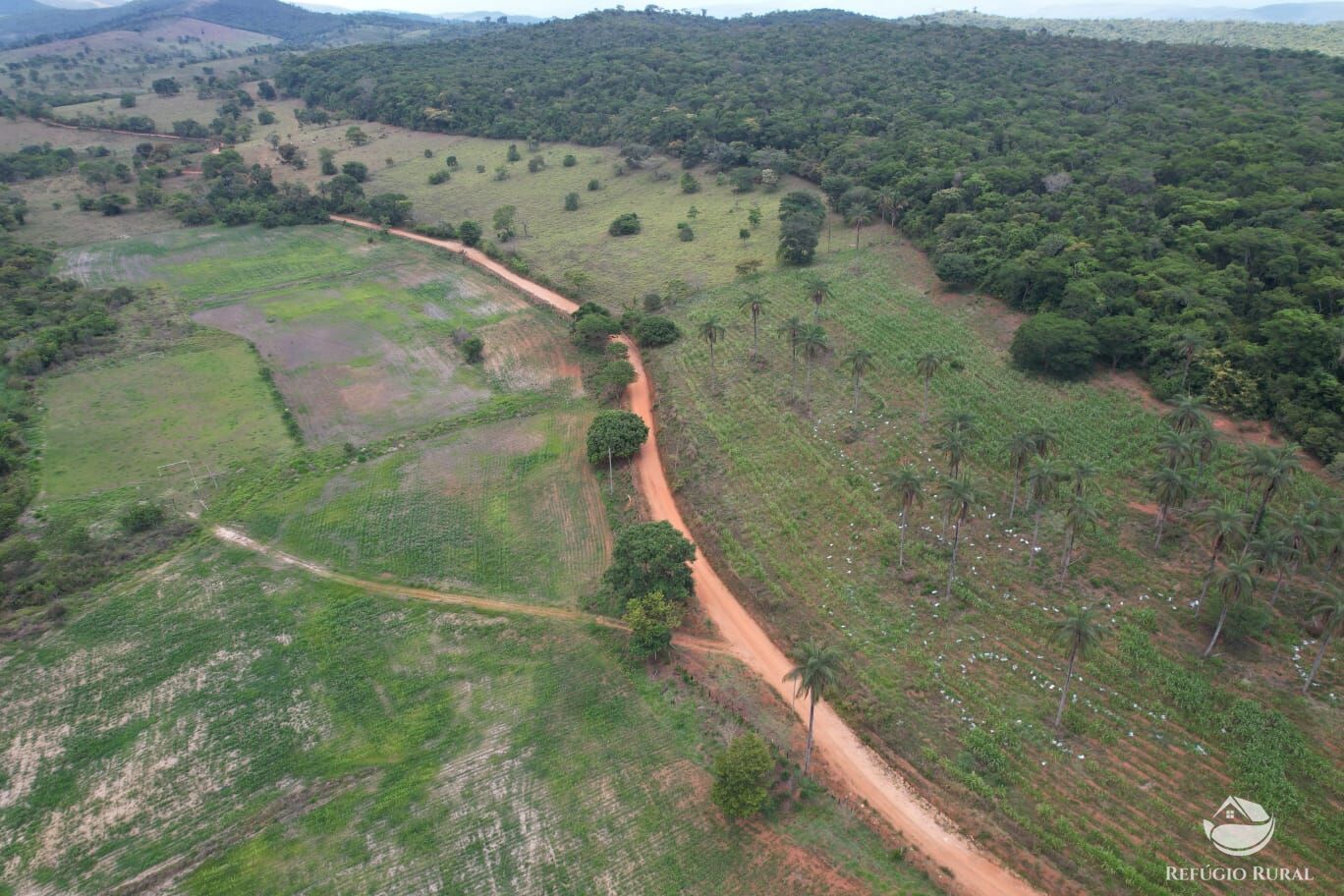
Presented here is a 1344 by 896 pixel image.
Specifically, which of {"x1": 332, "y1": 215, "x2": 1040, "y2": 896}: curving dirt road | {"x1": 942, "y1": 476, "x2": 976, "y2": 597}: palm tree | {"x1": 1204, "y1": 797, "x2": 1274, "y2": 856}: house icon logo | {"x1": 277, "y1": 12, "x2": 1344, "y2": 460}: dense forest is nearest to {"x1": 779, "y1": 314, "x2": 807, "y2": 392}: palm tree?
{"x1": 332, "y1": 215, "x2": 1040, "y2": 896}: curving dirt road

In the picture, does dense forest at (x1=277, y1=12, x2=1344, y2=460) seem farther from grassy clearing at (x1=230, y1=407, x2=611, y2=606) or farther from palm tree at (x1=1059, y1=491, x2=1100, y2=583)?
grassy clearing at (x1=230, y1=407, x2=611, y2=606)

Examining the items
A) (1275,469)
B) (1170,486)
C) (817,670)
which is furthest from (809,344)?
(817,670)

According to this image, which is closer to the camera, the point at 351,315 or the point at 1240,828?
the point at 1240,828

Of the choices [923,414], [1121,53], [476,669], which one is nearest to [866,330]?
[923,414]

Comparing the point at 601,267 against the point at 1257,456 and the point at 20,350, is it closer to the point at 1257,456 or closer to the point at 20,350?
the point at 20,350

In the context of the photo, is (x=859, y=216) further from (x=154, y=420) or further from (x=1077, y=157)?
(x=154, y=420)

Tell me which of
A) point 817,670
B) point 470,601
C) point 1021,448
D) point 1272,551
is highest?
point 1021,448
